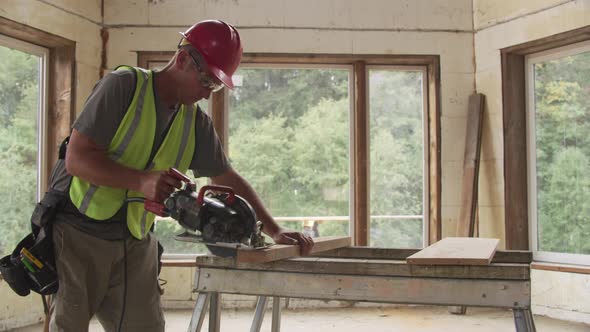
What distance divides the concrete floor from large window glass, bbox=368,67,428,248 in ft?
2.12

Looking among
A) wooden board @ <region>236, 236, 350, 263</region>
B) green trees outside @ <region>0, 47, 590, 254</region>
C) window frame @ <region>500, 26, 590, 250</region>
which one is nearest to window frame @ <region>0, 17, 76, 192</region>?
green trees outside @ <region>0, 47, 590, 254</region>

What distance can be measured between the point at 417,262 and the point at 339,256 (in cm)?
69

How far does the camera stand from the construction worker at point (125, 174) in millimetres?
1646

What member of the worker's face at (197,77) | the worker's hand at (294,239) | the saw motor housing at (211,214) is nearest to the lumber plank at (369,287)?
the worker's hand at (294,239)

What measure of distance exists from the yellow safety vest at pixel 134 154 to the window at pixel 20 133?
2.73m

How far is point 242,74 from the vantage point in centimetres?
504

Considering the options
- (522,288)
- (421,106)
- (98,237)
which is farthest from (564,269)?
(98,237)

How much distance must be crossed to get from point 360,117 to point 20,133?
2.61 metres

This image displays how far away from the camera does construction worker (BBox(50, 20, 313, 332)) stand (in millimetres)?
1646

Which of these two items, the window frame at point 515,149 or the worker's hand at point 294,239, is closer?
the worker's hand at point 294,239

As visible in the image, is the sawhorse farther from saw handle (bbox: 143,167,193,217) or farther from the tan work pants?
A: saw handle (bbox: 143,167,193,217)

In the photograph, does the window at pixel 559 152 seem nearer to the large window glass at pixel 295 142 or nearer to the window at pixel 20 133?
the large window glass at pixel 295 142

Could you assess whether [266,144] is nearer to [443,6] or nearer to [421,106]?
[421,106]

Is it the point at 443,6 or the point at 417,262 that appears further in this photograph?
the point at 443,6
